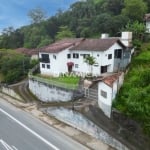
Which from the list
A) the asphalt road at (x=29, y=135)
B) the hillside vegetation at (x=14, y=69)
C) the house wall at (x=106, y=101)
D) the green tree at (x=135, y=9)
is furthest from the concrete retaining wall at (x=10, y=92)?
the green tree at (x=135, y=9)

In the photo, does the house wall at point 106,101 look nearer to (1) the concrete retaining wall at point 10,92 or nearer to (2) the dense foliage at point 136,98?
(2) the dense foliage at point 136,98

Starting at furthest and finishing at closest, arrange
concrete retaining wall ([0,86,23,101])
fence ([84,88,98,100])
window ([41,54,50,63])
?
window ([41,54,50,63]), concrete retaining wall ([0,86,23,101]), fence ([84,88,98,100])

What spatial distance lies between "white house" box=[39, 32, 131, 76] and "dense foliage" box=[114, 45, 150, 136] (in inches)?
370

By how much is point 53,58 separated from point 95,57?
23.6ft

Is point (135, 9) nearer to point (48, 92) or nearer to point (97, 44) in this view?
point (97, 44)

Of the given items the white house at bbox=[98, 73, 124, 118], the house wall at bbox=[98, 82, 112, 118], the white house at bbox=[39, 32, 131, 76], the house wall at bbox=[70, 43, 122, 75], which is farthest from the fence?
the white house at bbox=[39, 32, 131, 76]

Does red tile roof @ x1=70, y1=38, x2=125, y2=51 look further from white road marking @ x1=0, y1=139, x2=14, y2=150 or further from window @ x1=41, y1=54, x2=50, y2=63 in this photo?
white road marking @ x1=0, y1=139, x2=14, y2=150

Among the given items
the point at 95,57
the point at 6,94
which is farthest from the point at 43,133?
the point at 6,94

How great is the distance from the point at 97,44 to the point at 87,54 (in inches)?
89.4

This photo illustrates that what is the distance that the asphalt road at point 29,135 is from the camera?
75.5ft

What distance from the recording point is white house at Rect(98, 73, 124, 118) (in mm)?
23812

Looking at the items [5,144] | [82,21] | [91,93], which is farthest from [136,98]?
[82,21]

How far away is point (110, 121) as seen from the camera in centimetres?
2336

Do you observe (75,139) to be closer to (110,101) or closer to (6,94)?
(110,101)
